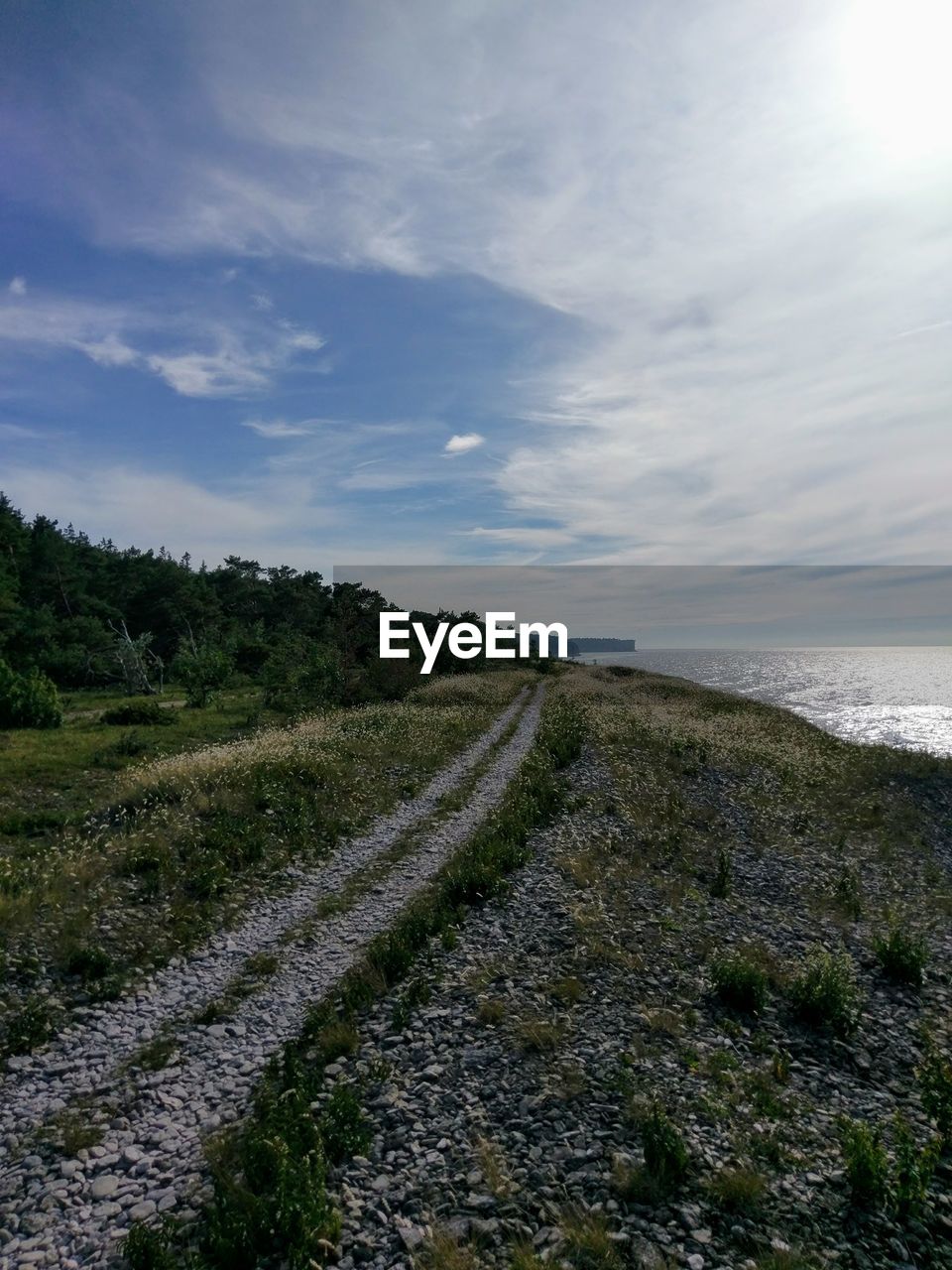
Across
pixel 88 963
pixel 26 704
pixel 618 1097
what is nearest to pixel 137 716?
pixel 26 704

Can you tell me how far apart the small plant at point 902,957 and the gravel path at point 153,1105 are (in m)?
9.77

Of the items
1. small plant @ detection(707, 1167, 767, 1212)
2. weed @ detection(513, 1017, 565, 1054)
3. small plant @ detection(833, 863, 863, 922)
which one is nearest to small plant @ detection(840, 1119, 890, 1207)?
small plant @ detection(707, 1167, 767, 1212)

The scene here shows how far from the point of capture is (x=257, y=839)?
677 inches

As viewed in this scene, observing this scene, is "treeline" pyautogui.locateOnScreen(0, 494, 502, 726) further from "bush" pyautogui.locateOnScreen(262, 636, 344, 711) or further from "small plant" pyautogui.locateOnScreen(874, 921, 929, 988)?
"small plant" pyautogui.locateOnScreen(874, 921, 929, 988)

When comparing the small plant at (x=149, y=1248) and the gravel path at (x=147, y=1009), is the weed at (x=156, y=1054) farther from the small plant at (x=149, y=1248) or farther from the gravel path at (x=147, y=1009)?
the small plant at (x=149, y=1248)

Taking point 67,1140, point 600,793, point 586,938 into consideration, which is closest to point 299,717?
point 600,793

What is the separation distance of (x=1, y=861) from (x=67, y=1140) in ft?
32.1

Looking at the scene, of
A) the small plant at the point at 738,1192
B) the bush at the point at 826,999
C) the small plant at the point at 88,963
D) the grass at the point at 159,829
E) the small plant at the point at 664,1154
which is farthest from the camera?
the grass at the point at 159,829

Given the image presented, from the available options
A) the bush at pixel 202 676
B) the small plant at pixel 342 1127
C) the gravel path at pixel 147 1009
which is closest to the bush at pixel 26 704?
the bush at pixel 202 676

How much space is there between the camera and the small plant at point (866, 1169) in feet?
23.3

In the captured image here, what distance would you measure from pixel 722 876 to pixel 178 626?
7226 cm

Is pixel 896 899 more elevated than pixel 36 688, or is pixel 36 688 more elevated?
pixel 36 688

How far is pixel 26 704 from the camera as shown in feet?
119

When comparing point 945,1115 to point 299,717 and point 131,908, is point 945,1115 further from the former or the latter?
point 299,717
